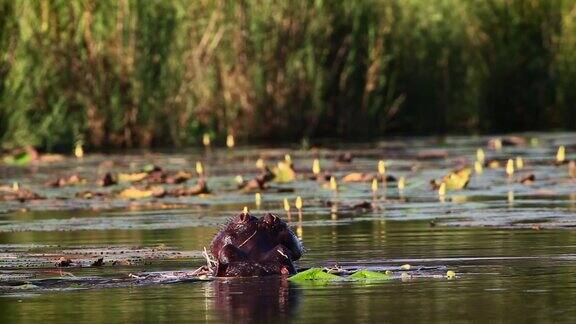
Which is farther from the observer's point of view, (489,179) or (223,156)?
(223,156)

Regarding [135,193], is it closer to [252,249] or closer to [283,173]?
[283,173]

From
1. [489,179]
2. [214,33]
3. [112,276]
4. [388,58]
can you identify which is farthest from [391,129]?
[112,276]

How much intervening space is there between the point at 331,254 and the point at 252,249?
136cm

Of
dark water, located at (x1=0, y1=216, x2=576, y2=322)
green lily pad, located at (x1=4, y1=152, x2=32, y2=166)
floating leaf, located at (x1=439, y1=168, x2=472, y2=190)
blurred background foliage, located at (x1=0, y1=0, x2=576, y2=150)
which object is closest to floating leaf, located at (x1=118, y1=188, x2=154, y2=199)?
floating leaf, located at (x1=439, y1=168, x2=472, y2=190)

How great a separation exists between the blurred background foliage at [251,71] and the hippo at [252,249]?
15578 mm

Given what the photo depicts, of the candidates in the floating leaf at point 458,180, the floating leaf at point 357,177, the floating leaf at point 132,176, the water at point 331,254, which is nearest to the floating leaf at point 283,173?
the water at point 331,254

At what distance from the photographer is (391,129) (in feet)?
98.7

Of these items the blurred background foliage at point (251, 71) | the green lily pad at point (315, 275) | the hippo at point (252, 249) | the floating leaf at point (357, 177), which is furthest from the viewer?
the blurred background foliage at point (251, 71)

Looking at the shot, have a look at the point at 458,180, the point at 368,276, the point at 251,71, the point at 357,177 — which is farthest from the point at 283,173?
the point at 251,71

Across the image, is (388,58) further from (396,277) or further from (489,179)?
(396,277)

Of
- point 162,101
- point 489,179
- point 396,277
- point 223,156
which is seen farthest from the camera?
point 162,101

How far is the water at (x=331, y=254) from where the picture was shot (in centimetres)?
746

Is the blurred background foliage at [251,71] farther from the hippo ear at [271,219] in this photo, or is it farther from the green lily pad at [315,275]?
the green lily pad at [315,275]

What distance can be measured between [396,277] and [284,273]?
22.5 inches
